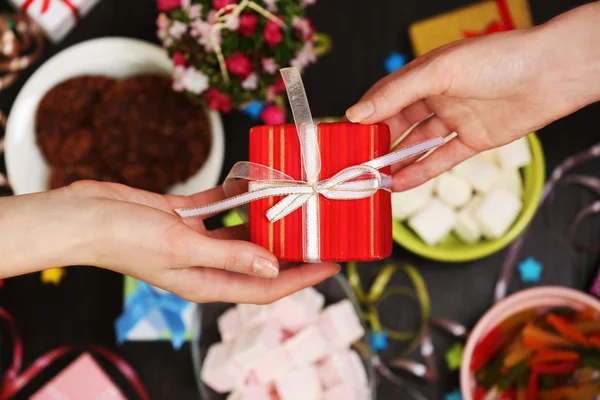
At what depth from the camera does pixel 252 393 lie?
1.06 meters

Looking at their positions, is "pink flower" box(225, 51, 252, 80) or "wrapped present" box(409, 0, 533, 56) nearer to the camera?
"pink flower" box(225, 51, 252, 80)

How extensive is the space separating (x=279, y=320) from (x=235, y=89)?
1.50 ft

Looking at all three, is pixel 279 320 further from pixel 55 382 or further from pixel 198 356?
pixel 55 382

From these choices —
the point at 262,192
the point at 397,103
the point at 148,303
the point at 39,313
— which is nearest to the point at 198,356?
the point at 148,303

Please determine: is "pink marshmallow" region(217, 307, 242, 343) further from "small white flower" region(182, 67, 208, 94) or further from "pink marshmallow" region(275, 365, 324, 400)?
"small white flower" region(182, 67, 208, 94)

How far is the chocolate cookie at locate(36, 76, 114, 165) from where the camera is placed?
1115 mm

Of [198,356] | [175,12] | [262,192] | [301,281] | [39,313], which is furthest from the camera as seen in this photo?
[39,313]

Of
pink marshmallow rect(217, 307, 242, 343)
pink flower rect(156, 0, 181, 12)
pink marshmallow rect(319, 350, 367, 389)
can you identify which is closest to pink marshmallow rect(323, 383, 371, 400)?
pink marshmallow rect(319, 350, 367, 389)

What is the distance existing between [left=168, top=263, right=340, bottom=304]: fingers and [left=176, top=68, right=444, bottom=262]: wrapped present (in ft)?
0.39

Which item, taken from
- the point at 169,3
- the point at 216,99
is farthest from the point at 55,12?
the point at 216,99

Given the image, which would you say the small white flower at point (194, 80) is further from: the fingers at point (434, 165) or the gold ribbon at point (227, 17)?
the fingers at point (434, 165)

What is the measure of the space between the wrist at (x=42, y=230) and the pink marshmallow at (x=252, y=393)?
1.45 ft

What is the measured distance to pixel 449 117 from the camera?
3.23 ft

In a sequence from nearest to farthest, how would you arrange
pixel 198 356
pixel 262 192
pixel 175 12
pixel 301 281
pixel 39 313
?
pixel 262 192 → pixel 301 281 → pixel 175 12 → pixel 198 356 → pixel 39 313
